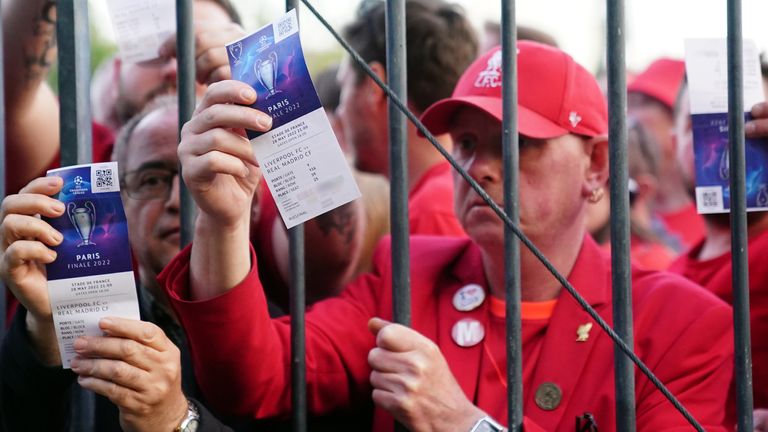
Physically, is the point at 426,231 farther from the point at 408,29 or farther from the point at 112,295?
the point at 112,295

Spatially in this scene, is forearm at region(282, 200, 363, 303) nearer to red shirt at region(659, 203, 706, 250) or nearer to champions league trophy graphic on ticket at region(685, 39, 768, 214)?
champions league trophy graphic on ticket at region(685, 39, 768, 214)

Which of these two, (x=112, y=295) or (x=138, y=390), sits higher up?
(x=112, y=295)

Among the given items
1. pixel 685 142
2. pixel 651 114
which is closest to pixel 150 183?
pixel 685 142

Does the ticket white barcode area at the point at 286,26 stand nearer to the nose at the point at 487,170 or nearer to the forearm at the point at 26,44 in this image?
the nose at the point at 487,170

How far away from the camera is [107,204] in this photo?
1.65m

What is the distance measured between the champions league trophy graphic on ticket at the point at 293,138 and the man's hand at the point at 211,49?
766 mm

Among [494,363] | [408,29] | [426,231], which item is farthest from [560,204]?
[408,29]

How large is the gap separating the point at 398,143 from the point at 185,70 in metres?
0.42

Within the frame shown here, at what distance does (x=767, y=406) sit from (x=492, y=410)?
2.42ft

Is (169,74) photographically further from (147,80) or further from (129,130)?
(129,130)

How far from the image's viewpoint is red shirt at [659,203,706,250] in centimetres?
599

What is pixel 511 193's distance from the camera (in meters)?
1.76

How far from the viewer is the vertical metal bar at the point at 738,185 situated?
1.75m

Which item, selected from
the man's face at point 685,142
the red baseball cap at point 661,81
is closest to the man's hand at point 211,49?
the man's face at point 685,142
